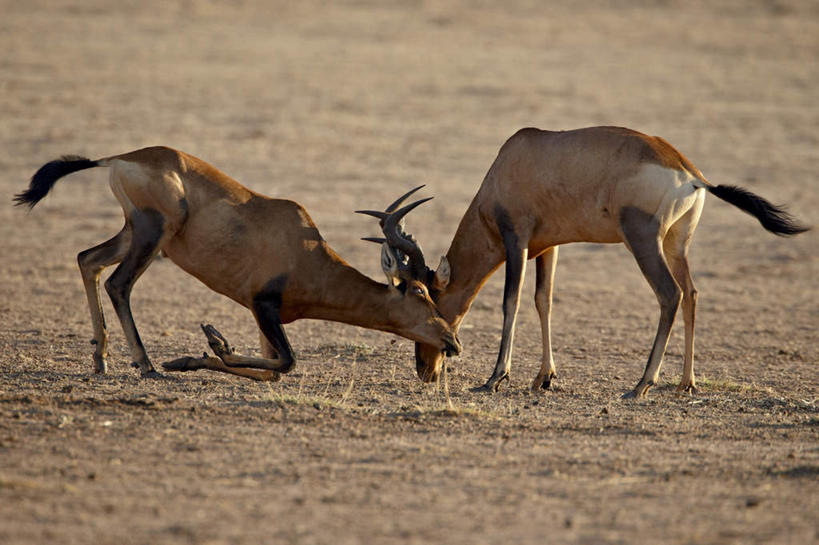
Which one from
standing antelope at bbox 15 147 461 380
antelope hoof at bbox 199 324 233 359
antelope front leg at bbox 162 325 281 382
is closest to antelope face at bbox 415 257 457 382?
standing antelope at bbox 15 147 461 380

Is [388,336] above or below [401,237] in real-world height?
below

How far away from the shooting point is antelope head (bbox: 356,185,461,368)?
863 cm

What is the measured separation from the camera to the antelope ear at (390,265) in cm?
859

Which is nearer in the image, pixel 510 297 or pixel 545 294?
pixel 510 297

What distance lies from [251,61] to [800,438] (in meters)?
23.3

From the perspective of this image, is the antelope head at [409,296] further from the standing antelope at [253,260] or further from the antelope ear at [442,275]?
the antelope ear at [442,275]

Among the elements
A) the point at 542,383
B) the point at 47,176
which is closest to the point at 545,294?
the point at 542,383

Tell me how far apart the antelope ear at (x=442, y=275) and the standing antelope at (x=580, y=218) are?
1 cm

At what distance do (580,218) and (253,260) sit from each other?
2668 mm

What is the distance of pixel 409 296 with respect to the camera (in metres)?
8.71

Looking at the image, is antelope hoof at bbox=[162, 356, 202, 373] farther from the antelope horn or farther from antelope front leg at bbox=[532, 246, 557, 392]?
antelope front leg at bbox=[532, 246, 557, 392]

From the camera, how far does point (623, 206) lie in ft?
28.3

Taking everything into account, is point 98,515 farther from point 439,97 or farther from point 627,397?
point 439,97

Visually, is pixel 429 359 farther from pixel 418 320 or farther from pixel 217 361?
pixel 217 361
